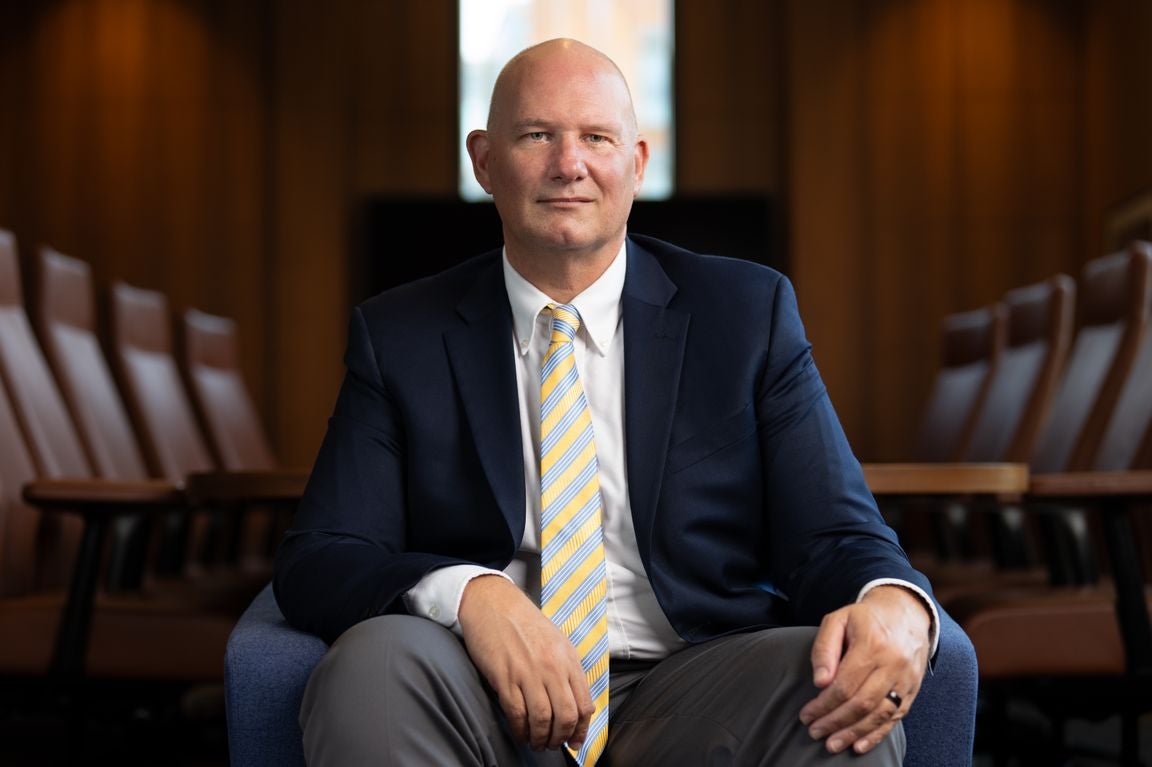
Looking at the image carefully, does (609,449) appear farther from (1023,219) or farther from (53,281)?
(1023,219)

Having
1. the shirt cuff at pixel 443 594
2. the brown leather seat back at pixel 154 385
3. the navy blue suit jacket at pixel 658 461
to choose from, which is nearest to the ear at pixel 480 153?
the navy blue suit jacket at pixel 658 461

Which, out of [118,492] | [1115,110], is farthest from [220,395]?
[1115,110]

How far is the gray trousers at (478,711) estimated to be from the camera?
1416 millimetres

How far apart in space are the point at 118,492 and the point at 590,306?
135 centimetres

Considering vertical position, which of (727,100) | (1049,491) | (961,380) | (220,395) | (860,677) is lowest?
(220,395)

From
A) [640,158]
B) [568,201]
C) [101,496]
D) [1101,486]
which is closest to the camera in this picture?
[568,201]

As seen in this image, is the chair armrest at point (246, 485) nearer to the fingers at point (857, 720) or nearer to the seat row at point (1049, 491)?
the seat row at point (1049, 491)

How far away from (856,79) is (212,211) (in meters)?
4.04

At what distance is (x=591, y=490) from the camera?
68.5 inches

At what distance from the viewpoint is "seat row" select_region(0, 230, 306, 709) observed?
110 inches

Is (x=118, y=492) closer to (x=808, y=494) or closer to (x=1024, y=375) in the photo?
(x=808, y=494)

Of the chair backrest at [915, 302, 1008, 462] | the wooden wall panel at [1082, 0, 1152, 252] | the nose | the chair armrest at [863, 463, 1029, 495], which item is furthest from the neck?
the wooden wall panel at [1082, 0, 1152, 252]

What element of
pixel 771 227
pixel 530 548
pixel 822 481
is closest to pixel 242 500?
pixel 530 548

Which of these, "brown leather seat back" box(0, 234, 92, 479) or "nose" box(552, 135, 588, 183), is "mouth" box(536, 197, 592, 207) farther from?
"brown leather seat back" box(0, 234, 92, 479)
